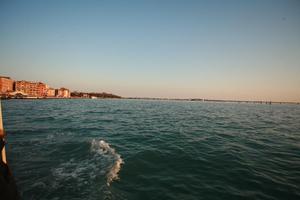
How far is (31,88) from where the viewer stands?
15550 cm

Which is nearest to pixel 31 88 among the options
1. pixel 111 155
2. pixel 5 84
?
pixel 5 84

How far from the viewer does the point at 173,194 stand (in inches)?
261

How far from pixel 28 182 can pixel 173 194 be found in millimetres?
6325

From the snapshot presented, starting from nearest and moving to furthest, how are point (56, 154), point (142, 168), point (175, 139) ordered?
1. point (142, 168)
2. point (56, 154)
3. point (175, 139)

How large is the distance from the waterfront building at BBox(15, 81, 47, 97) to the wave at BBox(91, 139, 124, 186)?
568ft

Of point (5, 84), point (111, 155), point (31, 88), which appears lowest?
point (111, 155)

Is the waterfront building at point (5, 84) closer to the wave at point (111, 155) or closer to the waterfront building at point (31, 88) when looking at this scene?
the waterfront building at point (31, 88)

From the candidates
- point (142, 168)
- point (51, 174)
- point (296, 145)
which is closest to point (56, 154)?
point (51, 174)

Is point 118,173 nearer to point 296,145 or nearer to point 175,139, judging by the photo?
point 175,139

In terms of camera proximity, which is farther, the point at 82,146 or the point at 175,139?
the point at 175,139

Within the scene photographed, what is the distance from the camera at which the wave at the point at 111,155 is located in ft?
26.0

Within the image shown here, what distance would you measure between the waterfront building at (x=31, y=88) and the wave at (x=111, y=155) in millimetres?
173066

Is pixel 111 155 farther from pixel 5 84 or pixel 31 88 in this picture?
pixel 31 88

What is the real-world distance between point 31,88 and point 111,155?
182 metres
